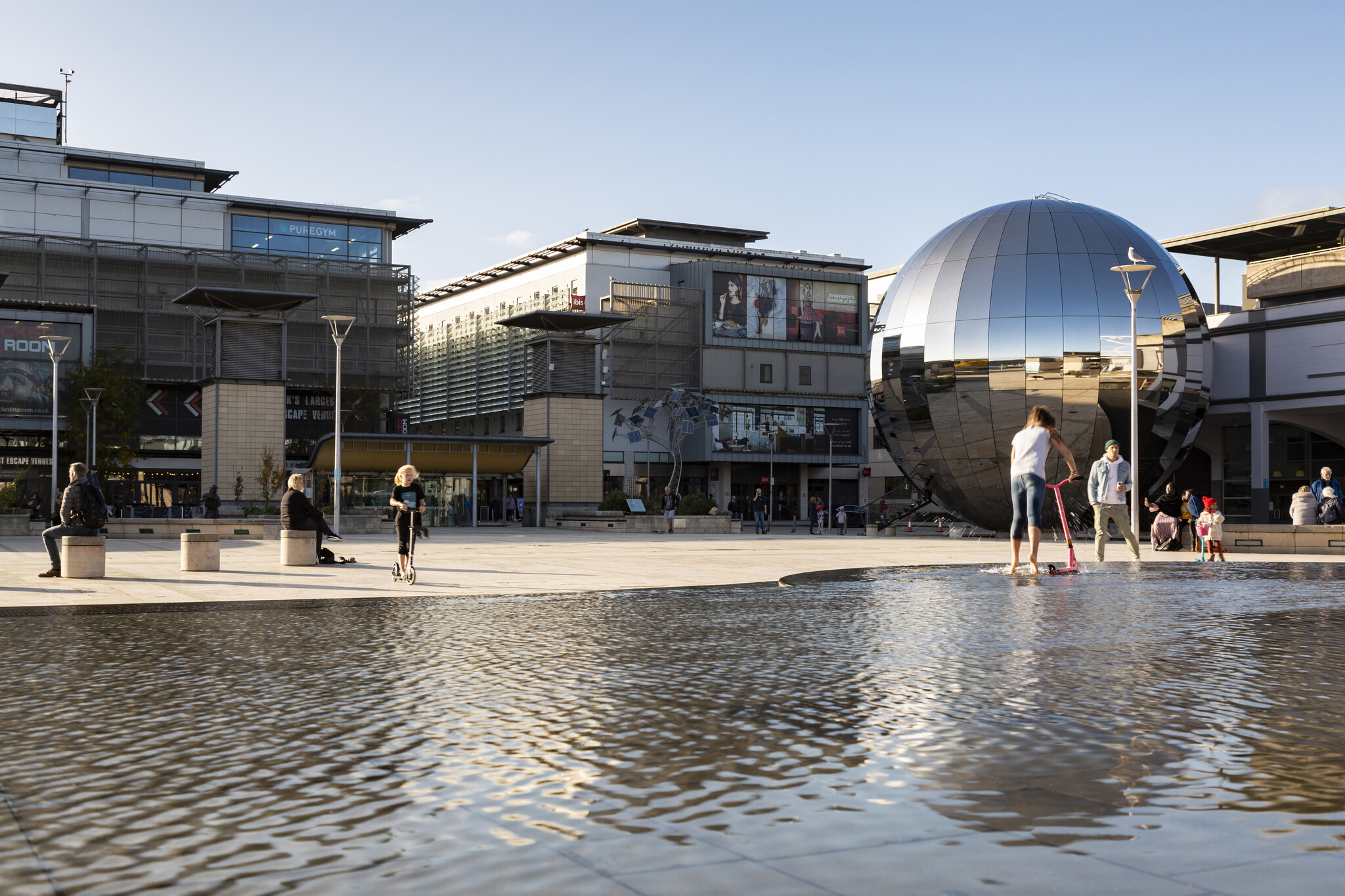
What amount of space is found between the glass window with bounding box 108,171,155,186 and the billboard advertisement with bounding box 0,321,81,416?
13.0 metres

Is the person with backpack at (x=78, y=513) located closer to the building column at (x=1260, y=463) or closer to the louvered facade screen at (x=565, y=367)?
the building column at (x=1260, y=463)

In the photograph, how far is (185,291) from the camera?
6744 centimetres

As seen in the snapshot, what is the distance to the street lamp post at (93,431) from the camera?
5091 centimetres

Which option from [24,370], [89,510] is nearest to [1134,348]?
[89,510]

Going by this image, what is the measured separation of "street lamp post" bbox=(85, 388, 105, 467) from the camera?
50.9m

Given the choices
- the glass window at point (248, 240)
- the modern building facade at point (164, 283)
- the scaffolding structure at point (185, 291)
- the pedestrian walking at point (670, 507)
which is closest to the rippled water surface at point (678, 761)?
the pedestrian walking at point (670, 507)

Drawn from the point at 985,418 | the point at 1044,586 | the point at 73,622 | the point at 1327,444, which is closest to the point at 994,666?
the point at 1044,586

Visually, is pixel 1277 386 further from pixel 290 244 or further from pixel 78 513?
pixel 290 244

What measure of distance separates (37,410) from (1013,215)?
50.5 meters

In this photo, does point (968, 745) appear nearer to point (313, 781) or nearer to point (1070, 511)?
point (313, 781)

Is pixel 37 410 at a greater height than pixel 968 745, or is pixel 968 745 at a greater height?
pixel 37 410

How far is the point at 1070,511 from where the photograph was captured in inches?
1072

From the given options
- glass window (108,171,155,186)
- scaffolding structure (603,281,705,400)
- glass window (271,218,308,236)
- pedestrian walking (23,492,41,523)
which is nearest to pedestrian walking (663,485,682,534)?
pedestrian walking (23,492,41,523)

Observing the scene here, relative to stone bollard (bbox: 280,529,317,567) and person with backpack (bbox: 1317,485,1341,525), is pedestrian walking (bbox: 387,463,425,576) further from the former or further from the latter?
person with backpack (bbox: 1317,485,1341,525)
